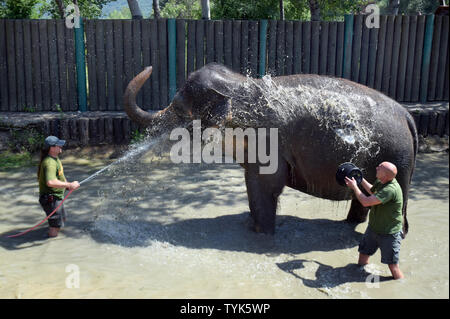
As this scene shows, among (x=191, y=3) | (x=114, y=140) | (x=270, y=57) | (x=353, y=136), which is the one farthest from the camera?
(x=191, y=3)

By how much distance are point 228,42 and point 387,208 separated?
643 cm

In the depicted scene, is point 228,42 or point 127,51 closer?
point 127,51

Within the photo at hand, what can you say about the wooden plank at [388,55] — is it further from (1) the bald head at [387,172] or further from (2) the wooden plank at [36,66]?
(2) the wooden plank at [36,66]

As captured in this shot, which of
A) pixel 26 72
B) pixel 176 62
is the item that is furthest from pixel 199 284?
pixel 26 72

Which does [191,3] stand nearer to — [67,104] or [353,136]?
[67,104]

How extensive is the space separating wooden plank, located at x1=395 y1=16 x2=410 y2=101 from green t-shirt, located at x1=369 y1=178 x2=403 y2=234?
6.95 metres

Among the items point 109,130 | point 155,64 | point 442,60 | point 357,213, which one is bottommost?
point 357,213

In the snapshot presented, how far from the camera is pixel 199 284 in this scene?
4.62 m

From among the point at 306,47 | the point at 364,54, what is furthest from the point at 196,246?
the point at 364,54

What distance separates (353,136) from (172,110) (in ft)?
6.84

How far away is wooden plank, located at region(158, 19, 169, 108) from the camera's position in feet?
32.3

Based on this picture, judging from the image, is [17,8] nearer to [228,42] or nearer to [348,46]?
A: [228,42]

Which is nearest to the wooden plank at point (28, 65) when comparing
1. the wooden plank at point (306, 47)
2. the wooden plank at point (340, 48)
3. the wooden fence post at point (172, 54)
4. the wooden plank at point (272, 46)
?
the wooden fence post at point (172, 54)

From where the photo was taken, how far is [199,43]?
32.9 ft
